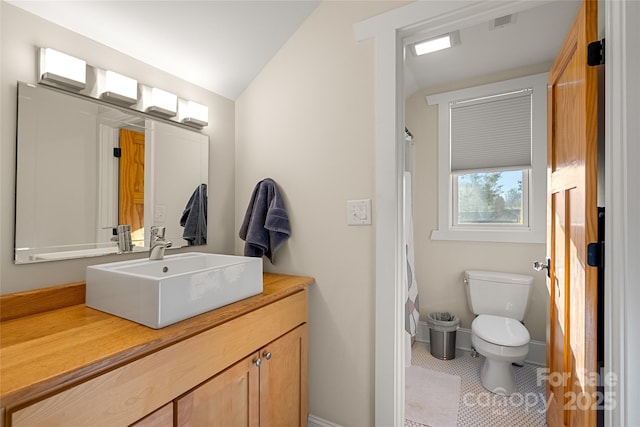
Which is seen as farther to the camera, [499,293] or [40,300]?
[499,293]

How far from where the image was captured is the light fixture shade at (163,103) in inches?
57.3

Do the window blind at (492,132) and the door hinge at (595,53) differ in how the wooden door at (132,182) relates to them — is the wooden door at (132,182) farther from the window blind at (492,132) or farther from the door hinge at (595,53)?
the window blind at (492,132)

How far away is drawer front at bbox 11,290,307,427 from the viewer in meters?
0.68

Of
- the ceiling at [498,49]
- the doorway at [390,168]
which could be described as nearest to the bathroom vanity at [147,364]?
the doorway at [390,168]

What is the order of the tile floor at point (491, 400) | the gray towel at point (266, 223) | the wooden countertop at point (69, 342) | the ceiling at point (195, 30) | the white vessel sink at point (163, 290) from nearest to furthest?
the wooden countertop at point (69, 342)
the white vessel sink at point (163, 290)
the ceiling at point (195, 30)
the gray towel at point (266, 223)
the tile floor at point (491, 400)

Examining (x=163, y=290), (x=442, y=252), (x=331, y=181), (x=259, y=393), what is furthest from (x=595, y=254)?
Result: (x=442, y=252)

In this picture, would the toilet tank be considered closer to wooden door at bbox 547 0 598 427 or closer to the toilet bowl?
the toilet bowl

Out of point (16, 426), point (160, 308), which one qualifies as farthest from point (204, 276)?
point (16, 426)

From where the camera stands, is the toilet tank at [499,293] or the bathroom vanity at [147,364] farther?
the toilet tank at [499,293]

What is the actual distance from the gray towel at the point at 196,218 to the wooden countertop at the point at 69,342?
21.5 inches

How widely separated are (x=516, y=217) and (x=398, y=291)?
1.70m

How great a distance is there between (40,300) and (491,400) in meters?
2.37

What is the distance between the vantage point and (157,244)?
1332 millimetres

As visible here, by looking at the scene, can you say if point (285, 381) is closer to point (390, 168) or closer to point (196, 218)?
point (196, 218)
